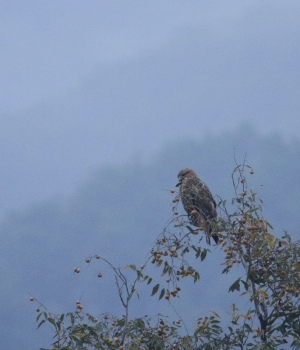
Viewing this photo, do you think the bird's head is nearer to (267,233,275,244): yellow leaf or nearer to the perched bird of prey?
the perched bird of prey

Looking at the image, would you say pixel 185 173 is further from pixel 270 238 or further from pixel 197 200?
pixel 270 238

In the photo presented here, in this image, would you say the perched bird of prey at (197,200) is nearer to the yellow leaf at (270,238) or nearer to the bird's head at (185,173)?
the bird's head at (185,173)

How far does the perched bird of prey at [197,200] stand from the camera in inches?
181

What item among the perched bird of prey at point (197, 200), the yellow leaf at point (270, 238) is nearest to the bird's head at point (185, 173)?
the perched bird of prey at point (197, 200)

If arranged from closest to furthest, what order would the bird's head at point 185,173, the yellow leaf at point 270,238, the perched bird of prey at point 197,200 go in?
the yellow leaf at point 270,238
the perched bird of prey at point 197,200
the bird's head at point 185,173

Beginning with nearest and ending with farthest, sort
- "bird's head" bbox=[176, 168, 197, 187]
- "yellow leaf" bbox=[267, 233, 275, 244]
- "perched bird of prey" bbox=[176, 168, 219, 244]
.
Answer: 1. "yellow leaf" bbox=[267, 233, 275, 244]
2. "perched bird of prey" bbox=[176, 168, 219, 244]
3. "bird's head" bbox=[176, 168, 197, 187]

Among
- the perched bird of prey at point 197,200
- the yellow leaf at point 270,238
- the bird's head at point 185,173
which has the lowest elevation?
the yellow leaf at point 270,238

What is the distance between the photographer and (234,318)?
412cm

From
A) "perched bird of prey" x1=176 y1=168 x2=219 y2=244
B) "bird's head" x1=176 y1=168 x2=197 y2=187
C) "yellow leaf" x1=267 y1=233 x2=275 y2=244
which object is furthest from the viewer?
"bird's head" x1=176 y1=168 x2=197 y2=187

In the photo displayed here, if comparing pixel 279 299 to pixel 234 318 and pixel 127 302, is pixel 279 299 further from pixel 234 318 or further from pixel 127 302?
pixel 127 302

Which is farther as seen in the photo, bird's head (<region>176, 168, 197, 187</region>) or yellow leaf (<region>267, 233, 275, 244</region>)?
bird's head (<region>176, 168, 197, 187</region>)

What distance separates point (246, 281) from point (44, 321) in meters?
1.36

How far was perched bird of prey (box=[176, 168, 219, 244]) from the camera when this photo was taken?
459 cm

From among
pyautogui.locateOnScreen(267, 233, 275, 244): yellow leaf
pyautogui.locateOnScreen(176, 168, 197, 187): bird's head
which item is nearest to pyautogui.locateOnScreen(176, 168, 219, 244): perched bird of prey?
pyautogui.locateOnScreen(176, 168, 197, 187): bird's head
